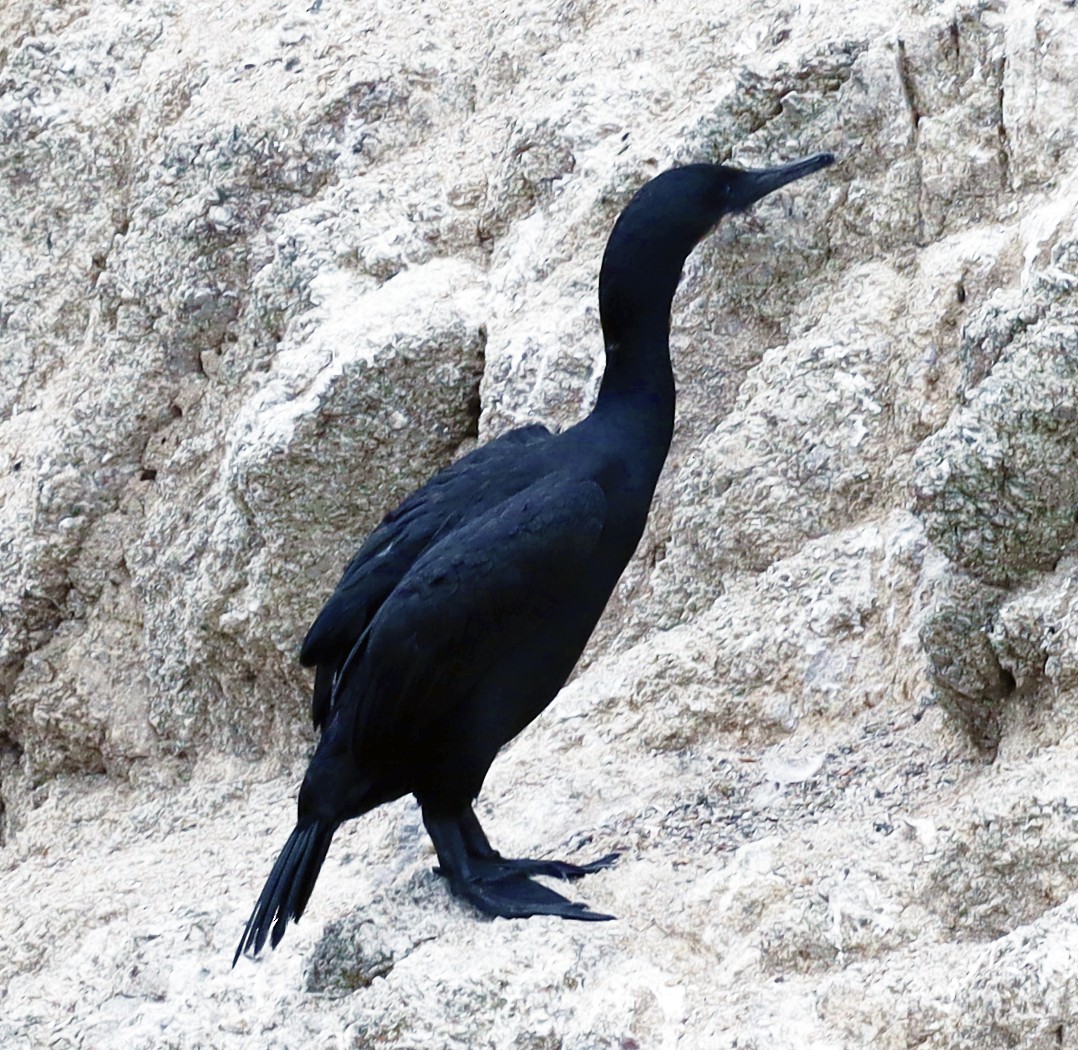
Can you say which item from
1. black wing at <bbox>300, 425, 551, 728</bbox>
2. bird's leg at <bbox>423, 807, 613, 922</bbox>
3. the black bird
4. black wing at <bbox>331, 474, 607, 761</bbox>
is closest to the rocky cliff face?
bird's leg at <bbox>423, 807, 613, 922</bbox>

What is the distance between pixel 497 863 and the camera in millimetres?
4117

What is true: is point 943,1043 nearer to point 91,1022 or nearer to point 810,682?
point 810,682

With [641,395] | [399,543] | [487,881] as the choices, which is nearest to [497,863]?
[487,881]

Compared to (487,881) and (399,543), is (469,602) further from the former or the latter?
(487,881)

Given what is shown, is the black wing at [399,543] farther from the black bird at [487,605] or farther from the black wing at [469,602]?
the black wing at [469,602]

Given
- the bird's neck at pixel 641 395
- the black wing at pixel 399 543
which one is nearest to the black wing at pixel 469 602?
the black wing at pixel 399 543

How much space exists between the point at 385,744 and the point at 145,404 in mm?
2330

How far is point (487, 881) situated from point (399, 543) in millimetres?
782

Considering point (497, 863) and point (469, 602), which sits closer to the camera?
point (469, 602)

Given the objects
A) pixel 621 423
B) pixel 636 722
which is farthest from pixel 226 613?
pixel 621 423

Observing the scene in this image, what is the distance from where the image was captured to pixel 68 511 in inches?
235

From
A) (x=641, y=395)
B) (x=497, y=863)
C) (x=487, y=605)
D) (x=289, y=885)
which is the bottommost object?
(x=497, y=863)

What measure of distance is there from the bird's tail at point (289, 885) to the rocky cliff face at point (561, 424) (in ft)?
0.36

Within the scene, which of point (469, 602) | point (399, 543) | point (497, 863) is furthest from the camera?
point (399, 543)
